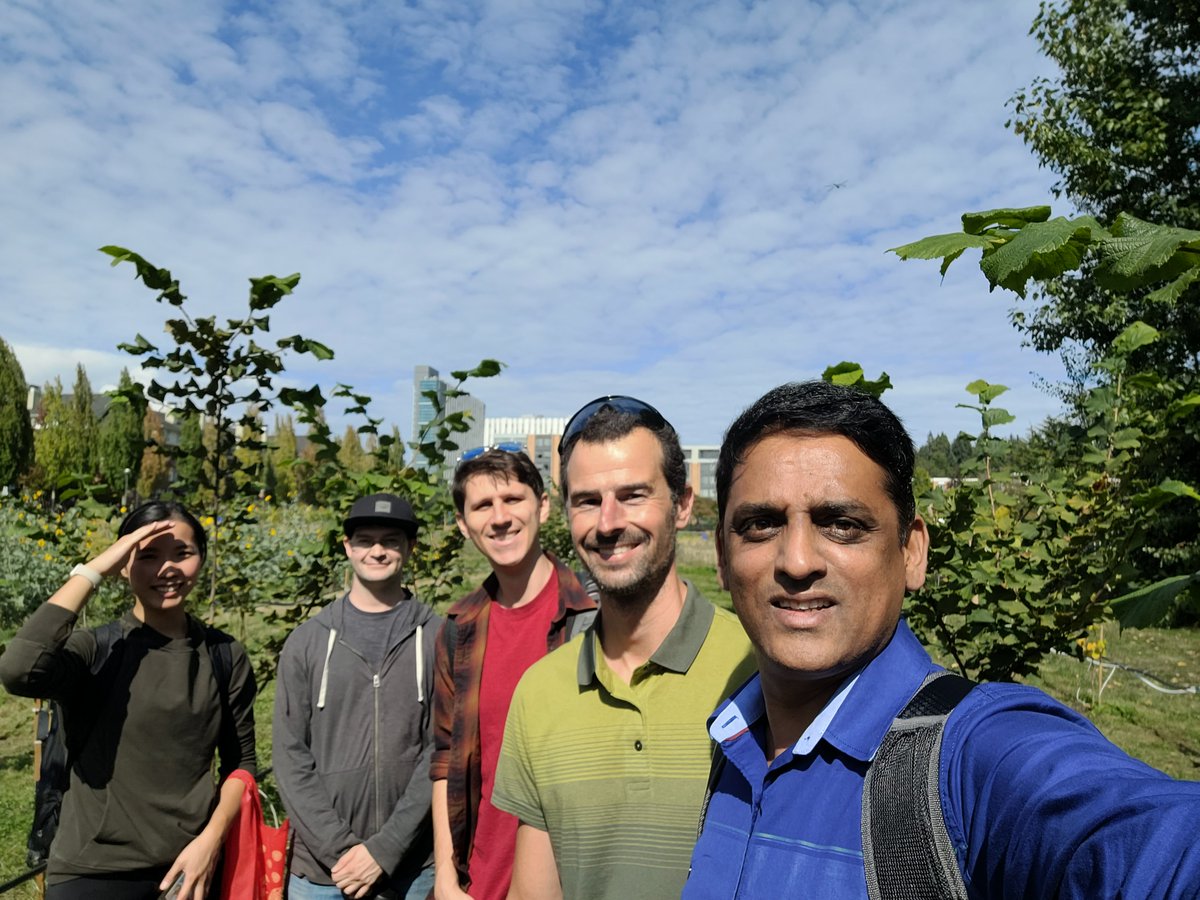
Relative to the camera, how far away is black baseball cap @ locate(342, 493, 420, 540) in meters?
3.47

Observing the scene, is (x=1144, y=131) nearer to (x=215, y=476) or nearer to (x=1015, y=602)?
(x=1015, y=602)

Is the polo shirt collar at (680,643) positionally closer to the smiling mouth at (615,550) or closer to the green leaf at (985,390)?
the smiling mouth at (615,550)

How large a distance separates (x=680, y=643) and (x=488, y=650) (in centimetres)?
107

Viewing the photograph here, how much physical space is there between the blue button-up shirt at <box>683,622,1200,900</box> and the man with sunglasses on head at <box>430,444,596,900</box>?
149cm

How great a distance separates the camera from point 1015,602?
394 cm

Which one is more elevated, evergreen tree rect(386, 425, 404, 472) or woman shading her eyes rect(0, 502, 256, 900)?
evergreen tree rect(386, 425, 404, 472)

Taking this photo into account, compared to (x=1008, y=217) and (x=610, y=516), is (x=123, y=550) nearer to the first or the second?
(x=610, y=516)

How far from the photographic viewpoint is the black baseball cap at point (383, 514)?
3.47 meters

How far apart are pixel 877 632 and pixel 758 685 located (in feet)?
0.96

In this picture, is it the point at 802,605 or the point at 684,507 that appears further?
the point at 684,507

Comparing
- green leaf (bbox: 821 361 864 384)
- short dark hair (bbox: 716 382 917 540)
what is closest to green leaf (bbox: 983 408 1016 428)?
green leaf (bbox: 821 361 864 384)

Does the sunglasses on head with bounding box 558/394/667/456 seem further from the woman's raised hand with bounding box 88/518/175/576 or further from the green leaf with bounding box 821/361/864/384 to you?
the woman's raised hand with bounding box 88/518/175/576

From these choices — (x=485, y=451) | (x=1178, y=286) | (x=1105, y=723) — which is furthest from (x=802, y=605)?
(x=1105, y=723)

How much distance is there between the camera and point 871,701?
3.69 ft
